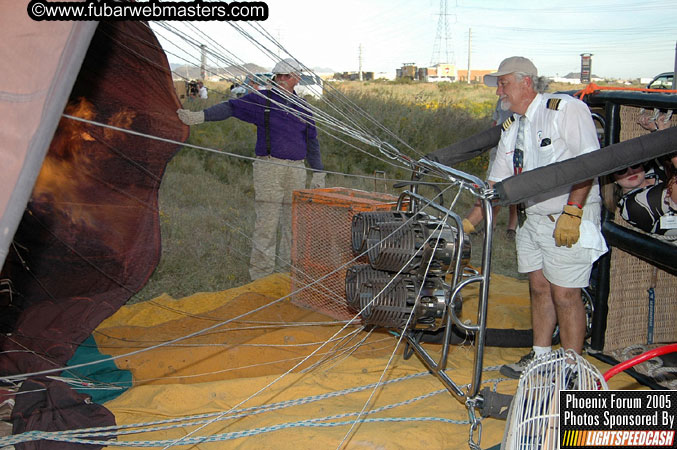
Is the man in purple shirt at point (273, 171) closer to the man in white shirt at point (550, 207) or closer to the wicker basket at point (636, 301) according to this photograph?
the man in white shirt at point (550, 207)

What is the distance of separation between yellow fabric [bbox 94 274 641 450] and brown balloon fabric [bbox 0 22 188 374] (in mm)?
431

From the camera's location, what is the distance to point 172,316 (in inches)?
172

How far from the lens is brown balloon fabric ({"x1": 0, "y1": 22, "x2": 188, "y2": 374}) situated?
10.4ft

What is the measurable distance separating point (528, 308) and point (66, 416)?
342 centimetres

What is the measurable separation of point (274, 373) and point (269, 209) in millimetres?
1926

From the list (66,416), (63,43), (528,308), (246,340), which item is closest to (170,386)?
(66,416)

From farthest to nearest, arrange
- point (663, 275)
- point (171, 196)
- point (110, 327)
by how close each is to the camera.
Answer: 1. point (171, 196)
2. point (110, 327)
3. point (663, 275)

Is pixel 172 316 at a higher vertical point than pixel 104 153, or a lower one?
lower

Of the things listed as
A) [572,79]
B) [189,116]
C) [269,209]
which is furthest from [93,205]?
[572,79]

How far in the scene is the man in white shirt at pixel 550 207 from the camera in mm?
3016

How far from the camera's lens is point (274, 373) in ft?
11.6

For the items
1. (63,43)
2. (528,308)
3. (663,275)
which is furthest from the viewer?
(528,308)

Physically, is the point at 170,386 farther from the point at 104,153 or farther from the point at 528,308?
the point at 528,308

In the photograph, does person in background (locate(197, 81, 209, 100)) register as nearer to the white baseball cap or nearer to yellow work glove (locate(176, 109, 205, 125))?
yellow work glove (locate(176, 109, 205, 125))
